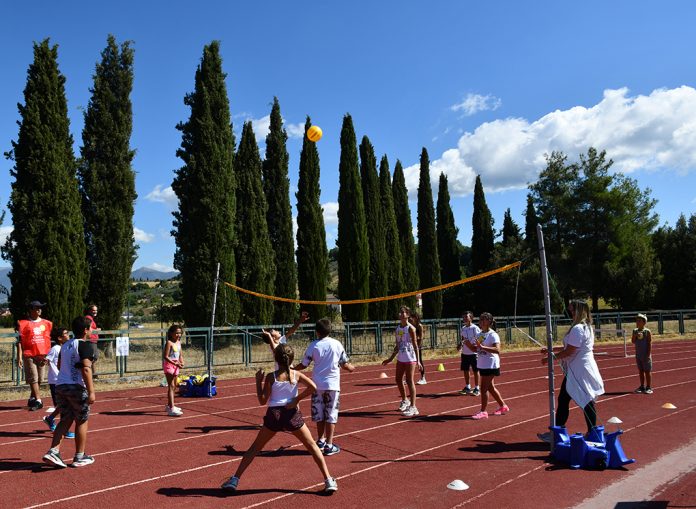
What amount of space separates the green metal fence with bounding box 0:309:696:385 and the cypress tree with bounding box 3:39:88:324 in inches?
79.6

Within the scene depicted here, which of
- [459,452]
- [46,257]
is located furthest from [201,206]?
[459,452]

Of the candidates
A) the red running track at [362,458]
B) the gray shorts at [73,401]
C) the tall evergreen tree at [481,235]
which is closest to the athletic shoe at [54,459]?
the red running track at [362,458]

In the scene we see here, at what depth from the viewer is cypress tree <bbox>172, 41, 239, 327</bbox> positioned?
83.1 feet

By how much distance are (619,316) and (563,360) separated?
26445 mm

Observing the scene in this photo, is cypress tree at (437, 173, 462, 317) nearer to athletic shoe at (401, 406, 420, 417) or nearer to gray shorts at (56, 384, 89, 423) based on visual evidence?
athletic shoe at (401, 406, 420, 417)

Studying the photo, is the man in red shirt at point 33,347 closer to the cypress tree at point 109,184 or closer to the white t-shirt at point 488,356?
the white t-shirt at point 488,356

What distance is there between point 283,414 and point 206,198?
2093 cm

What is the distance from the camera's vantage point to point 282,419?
561 centimetres

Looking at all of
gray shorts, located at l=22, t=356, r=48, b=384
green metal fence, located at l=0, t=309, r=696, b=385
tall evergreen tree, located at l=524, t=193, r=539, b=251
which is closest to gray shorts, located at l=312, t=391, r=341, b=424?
green metal fence, located at l=0, t=309, r=696, b=385

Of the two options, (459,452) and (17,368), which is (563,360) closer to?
(459,452)

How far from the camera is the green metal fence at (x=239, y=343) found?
49.7ft

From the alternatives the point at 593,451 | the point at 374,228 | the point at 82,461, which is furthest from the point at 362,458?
the point at 374,228

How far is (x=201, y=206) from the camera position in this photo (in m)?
25.5

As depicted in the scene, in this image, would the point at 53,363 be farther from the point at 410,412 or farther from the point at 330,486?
the point at 410,412
